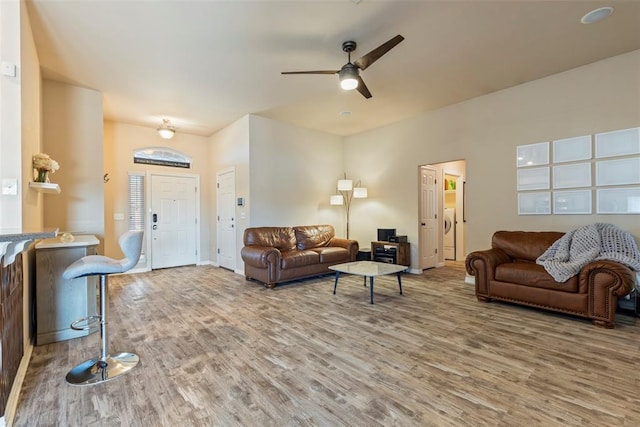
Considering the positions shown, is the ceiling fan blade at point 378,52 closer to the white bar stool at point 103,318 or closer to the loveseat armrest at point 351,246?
the white bar stool at point 103,318

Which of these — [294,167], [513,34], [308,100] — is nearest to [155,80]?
[308,100]

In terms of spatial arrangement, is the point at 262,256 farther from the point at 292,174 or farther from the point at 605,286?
the point at 605,286

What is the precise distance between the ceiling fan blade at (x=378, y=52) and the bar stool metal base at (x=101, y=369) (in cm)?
341

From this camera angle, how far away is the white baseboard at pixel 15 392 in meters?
1.61

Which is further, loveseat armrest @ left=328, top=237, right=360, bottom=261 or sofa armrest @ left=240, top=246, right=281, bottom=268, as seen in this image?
loveseat armrest @ left=328, top=237, right=360, bottom=261

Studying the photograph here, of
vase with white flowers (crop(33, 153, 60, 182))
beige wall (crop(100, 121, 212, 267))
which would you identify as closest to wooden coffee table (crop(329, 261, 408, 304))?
vase with white flowers (crop(33, 153, 60, 182))

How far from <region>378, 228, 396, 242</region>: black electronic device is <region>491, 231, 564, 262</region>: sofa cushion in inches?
75.5

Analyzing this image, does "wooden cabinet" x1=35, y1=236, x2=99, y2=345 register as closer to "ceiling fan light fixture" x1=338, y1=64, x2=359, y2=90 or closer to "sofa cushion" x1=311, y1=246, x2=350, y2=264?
"ceiling fan light fixture" x1=338, y1=64, x2=359, y2=90

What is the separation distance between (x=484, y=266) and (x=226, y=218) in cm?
486

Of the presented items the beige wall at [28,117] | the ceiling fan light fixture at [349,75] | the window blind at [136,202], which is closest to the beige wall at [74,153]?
the beige wall at [28,117]

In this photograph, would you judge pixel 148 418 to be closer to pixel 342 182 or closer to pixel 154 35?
pixel 154 35

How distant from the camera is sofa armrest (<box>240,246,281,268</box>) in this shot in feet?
15.0

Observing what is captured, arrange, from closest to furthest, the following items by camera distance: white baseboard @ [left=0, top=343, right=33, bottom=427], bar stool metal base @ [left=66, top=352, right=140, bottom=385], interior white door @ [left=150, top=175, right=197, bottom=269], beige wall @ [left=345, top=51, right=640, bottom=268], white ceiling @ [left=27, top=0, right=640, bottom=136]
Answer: white baseboard @ [left=0, top=343, right=33, bottom=427]
bar stool metal base @ [left=66, top=352, right=140, bottom=385]
white ceiling @ [left=27, top=0, right=640, bottom=136]
beige wall @ [left=345, top=51, right=640, bottom=268]
interior white door @ [left=150, top=175, right=197, bottom=269]

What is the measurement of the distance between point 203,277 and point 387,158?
445cm
